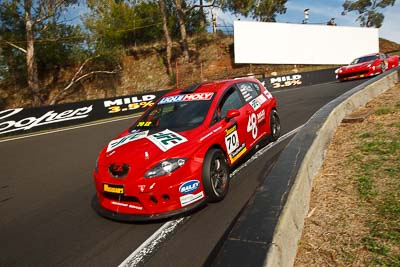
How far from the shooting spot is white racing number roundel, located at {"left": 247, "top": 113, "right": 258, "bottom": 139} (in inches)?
225

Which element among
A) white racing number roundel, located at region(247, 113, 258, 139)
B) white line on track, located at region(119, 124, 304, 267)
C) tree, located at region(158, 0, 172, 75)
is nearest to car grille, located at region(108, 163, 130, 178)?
white line on track, located at region(119, 124, 304, 267)

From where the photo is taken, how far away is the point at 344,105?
6938 millimetres

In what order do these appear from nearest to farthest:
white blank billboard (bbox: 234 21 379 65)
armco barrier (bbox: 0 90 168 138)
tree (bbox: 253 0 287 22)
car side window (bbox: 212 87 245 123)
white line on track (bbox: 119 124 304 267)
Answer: white line on track (bbox: 119 124 304 267) → car side window (bbox: 212 87 245 123) → armco barrier (bbox: 0 90 168 138) → white blank billboard (bbox: 234 21 379 65) → tree (bbox: 253 0 287 22)

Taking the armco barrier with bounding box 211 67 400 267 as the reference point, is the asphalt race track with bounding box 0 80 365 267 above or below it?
below

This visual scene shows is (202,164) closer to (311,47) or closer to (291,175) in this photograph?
(291,175)

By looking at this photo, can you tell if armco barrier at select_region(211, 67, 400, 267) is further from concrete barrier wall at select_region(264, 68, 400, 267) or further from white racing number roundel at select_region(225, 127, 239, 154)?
white racing number roundel at select_region(225, 127, 239, 154)

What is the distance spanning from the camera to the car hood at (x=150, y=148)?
403 cm

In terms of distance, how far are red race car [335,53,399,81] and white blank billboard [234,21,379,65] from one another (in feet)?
52.7

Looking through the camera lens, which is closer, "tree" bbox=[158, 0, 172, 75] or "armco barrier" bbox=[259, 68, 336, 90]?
"armco barrier" bbox=[259, 68, 336, 90]

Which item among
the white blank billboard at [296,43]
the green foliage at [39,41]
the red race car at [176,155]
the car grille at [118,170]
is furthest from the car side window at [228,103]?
the white blank billboard at [296,43]

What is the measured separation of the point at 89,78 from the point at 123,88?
3790 millimetres

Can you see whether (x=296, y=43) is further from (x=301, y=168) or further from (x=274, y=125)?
(x=301, y=168)

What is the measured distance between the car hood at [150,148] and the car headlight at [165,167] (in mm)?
56

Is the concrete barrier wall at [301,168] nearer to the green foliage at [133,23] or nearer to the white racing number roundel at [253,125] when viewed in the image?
the white racing number roundel at [253,125]
